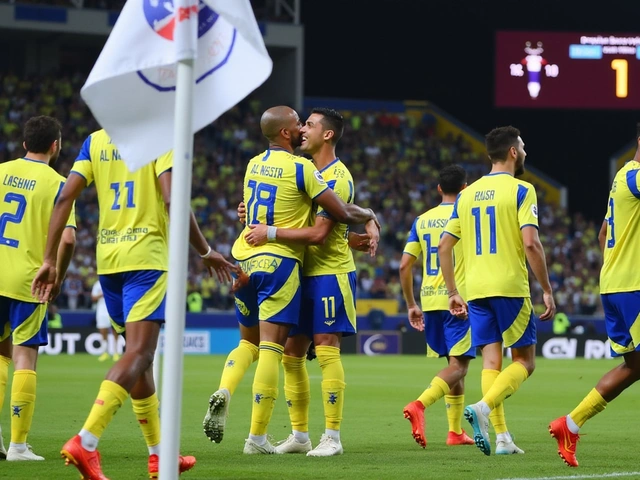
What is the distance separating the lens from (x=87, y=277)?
29.8 m

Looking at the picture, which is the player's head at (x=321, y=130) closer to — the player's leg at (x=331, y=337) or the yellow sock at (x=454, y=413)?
the player's leg at (x=331, y=337)

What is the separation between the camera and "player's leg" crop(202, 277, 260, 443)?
7316 millimetres

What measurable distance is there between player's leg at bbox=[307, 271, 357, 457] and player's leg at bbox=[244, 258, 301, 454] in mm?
319

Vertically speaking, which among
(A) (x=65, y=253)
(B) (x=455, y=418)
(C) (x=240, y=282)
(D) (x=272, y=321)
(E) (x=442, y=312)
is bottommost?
(B) (x=455, y=418)

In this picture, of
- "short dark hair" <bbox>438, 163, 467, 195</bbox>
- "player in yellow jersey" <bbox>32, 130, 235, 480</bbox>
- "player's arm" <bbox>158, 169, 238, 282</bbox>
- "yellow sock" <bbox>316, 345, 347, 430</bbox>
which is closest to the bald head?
"yellow sock" <bbox>316, 345, 347, 430</bbox>

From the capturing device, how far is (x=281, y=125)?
26.9 feet

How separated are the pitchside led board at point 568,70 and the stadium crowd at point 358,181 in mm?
6183

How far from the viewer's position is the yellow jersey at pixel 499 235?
824 cm

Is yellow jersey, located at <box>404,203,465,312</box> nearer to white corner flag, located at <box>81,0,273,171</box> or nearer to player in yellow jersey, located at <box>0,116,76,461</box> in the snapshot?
player in yellow jersey, located at <box>0,116,76,461</box>

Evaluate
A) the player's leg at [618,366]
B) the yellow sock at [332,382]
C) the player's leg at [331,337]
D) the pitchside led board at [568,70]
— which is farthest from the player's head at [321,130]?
the pitchside led board at [568,70]

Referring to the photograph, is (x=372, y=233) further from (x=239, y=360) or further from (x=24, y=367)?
(x=24, y=367)

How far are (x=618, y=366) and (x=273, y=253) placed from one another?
8.10ft

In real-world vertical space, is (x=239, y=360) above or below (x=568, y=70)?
below

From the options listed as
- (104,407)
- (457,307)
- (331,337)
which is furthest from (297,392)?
(104,407)
